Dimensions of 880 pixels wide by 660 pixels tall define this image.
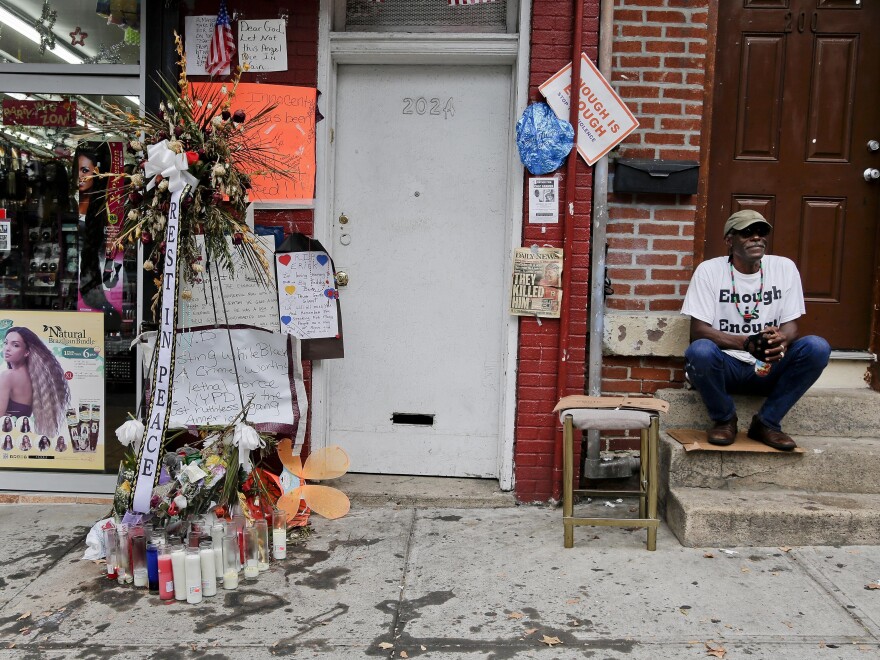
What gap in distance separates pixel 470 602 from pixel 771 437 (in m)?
1.93

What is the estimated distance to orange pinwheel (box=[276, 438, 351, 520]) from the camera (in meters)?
4.32

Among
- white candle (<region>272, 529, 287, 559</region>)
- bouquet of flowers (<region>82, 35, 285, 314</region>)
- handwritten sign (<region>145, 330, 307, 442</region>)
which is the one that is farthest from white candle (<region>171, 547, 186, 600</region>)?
bouquet of flowers (<region>82, 35, 285, 314</region>)

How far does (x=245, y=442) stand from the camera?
150 inches

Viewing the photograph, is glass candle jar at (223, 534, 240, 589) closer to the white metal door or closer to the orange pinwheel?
the orange pinwheel

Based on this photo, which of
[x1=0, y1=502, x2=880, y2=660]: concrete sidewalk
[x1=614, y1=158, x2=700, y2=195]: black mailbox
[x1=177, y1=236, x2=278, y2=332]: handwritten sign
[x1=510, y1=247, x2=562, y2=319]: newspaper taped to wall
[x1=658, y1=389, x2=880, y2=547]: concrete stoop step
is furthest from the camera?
[x1=177, y1=236, x2=278, y2=332]: handwritten sign

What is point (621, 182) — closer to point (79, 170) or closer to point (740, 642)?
point (740, 642)

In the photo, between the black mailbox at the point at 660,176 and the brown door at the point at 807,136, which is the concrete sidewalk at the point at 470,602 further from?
the black mailbox at the point at 660,176

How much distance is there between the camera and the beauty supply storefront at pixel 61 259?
4648 mm

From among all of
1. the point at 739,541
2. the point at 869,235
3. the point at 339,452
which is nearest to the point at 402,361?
the point at 339,452

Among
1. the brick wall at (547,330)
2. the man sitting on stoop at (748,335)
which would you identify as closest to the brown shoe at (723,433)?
the man sitting on stoop at (748,335)

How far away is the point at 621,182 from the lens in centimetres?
448

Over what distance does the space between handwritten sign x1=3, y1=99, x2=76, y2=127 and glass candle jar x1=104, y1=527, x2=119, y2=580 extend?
8.31ft

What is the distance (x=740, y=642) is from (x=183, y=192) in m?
3.13

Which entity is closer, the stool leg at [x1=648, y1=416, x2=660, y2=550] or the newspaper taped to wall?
the stool leg at [x1=648, y1=416, x2=660, y2=550]
